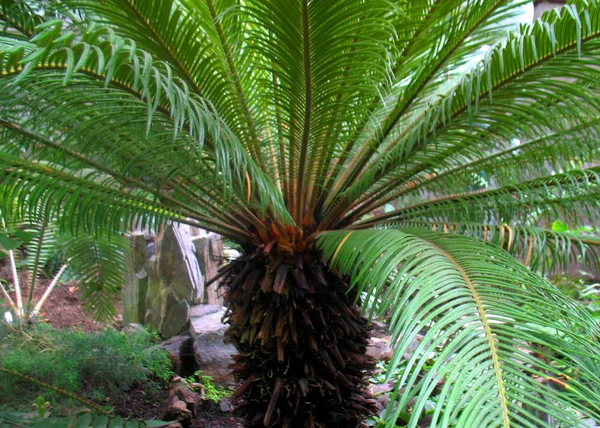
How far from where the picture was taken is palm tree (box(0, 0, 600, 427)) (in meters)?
1.65

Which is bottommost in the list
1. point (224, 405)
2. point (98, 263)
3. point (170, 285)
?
point (224, 405)

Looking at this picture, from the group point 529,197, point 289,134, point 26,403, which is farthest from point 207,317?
point 529,197

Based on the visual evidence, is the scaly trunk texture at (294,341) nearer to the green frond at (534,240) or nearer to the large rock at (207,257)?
the green frond at (534,240)

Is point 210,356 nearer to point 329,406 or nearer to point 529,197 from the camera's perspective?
point 329,406

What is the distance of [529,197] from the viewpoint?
94.6 inches

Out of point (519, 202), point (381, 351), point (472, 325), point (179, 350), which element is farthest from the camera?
point (381, 351)

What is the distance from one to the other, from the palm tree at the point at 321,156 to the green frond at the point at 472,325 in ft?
0.04

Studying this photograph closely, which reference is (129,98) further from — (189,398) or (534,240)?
(189,398)

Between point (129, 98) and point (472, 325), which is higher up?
point (129, 98)

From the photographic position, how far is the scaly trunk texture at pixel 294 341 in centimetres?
227

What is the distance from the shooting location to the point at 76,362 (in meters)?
2.99

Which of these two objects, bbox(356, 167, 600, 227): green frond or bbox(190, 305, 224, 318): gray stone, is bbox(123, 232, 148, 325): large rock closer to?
bbox(190, 305, 224, 318): gray stone

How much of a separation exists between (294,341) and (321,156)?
2.84 ft

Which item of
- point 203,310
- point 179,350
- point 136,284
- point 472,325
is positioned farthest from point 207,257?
point 472,325
